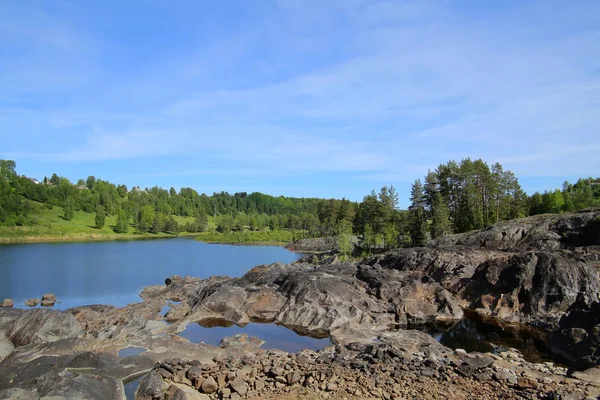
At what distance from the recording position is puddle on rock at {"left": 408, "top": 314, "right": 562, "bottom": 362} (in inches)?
1145

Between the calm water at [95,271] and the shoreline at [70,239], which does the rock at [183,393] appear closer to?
the calm water at [95,271]

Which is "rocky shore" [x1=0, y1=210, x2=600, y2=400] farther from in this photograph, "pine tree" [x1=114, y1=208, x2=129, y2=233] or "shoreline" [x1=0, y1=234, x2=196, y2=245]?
"pine tree" [x1=114, y1=208, x2=129, y2=233]

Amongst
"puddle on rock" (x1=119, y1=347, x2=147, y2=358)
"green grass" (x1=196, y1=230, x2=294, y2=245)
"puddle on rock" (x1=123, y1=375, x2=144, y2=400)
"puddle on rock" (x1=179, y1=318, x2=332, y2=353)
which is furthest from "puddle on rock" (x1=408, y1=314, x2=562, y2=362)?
"green grass" (x1=196, y1=230, x2=294, y2=245)

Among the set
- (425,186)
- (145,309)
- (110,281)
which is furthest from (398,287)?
(425,186)

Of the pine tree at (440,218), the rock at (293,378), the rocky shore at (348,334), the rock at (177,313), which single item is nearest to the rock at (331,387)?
the rocky shore at (348,334)

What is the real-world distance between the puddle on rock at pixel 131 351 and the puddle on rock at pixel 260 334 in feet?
15.4

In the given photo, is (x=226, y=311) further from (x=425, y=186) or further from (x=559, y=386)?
(x=425, y=186)

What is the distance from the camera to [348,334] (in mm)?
33094

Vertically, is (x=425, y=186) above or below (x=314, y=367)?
above

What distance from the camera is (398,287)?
42.7 meters

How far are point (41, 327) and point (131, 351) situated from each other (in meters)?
6.85

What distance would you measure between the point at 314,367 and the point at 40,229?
14330 centimetres

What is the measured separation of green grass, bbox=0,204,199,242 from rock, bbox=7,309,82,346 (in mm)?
113571

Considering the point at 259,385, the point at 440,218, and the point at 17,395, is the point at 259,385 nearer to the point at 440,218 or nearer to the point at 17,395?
the point at 17,395
